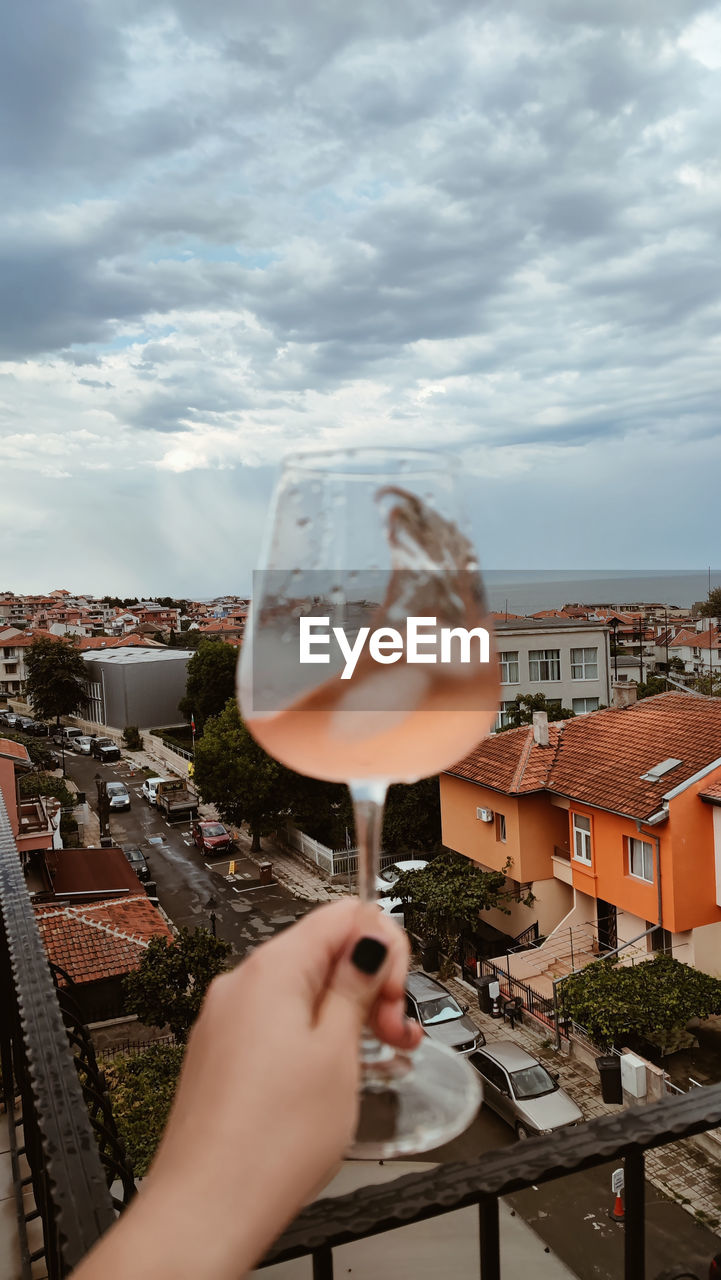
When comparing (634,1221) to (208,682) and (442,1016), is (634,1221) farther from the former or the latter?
(208,682)

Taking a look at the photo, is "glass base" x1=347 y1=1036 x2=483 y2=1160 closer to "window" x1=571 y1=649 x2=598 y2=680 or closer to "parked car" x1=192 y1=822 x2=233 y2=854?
"parked car" x1=192 y1=822 x2=233 y2=854

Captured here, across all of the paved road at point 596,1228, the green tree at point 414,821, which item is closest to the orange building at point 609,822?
the green tree at point 414,821

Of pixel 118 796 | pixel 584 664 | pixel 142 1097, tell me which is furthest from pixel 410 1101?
pixel 584 664

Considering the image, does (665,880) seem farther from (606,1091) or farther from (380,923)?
(380,923)

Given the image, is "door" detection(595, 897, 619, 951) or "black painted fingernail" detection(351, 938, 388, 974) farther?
"door" detection(595, 897, 619, 951)

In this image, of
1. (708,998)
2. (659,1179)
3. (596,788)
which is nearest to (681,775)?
(596,788)

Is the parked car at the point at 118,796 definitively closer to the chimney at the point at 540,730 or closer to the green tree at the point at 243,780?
the green tree at the point at 243,780

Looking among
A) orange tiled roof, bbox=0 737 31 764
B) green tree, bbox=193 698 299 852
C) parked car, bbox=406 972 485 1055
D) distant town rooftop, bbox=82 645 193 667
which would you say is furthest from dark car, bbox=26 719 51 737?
parked car, bbox=406 972 485 1055
